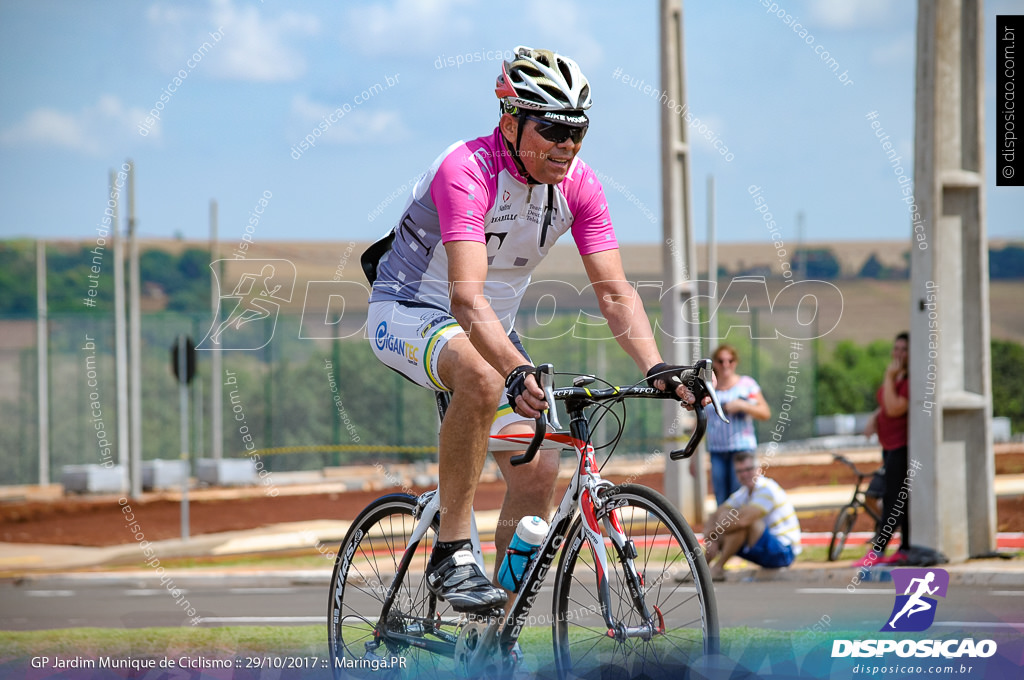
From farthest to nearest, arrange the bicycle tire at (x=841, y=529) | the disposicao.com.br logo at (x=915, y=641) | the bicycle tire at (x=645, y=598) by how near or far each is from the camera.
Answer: the bicycle tire at (x=841, y=529)
the disposicao.com.br logo at (x=915, y=641)
the bicycle tire at (x=645, y=598)

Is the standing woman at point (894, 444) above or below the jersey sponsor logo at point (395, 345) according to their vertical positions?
below

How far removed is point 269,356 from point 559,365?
6.62 metres

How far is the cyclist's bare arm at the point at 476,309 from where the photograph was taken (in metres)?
4.00

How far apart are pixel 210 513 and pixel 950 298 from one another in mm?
13348

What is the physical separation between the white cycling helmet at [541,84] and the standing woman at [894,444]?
6.28 metres

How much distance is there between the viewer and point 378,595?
200 inches

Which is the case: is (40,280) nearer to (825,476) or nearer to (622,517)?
(825,476)

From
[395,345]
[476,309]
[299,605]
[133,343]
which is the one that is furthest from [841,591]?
[133,343]

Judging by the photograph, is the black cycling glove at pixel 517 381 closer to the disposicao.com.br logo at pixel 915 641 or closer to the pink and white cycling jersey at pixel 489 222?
the pink and white cycling jersey at pixel 489 222

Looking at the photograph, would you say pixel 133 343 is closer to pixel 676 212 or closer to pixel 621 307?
pixel 676 212

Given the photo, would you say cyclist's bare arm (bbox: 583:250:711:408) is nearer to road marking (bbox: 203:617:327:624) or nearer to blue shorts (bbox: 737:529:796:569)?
road marking (bbox: 203:617:327:624)

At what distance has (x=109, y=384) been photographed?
2767cm

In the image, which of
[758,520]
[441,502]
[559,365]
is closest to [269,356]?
[559,365]

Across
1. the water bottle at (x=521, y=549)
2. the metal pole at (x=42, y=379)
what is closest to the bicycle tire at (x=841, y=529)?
the water bottle at (x=521, y=549)
